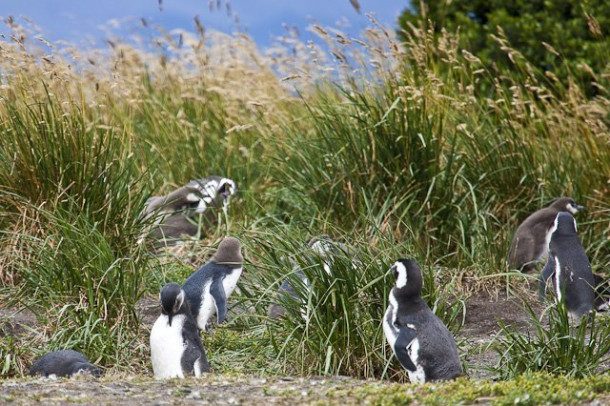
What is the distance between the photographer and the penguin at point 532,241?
25.4ft

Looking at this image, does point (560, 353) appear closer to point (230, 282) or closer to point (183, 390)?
point (183, 390)

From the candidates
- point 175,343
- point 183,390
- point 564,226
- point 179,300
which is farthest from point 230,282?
point 564,226

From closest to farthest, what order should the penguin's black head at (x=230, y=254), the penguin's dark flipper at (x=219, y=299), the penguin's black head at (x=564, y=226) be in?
1. the penguin's dark flipper at (x=219, y=299)
2. the penguin's black head at (x=230, y=254)
3. the penguin's black head at (x=564, y=226)

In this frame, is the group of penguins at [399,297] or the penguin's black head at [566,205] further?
the penguin's black head at [566,205]

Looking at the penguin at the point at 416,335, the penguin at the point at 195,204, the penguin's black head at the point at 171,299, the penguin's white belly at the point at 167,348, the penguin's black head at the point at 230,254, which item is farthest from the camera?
the penguin at the point at 195,204

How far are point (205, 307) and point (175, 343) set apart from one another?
871mm

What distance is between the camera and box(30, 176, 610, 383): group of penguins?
5.50 metres

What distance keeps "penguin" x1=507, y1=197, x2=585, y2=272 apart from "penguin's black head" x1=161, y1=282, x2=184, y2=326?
113 inches

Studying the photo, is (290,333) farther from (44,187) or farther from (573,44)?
(573,44)

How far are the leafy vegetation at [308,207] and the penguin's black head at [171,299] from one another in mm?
453

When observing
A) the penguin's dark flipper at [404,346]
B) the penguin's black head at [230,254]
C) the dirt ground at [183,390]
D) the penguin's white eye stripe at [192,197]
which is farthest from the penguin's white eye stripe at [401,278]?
the penguin's white eye stripe at [192,197]

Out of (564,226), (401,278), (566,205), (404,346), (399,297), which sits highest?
(566,205)

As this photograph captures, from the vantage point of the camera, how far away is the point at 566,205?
26.4 ft

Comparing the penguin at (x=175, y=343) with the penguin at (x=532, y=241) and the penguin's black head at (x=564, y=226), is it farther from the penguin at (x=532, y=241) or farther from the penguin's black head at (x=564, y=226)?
the penguin at (x=532, y=241)
